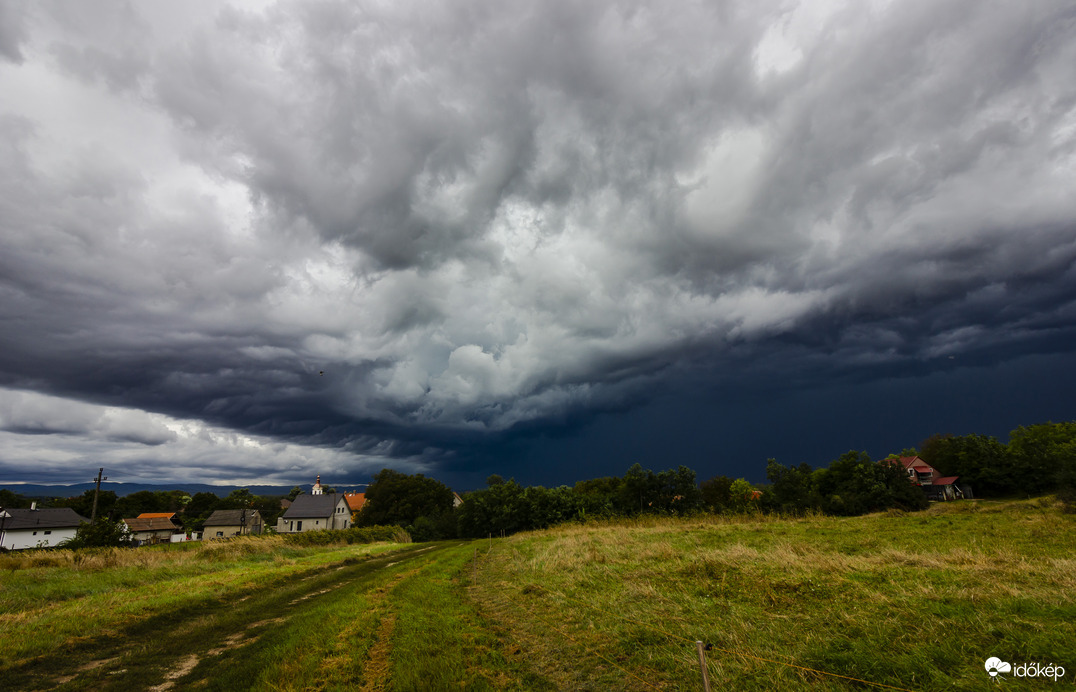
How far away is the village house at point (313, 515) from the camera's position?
342ft

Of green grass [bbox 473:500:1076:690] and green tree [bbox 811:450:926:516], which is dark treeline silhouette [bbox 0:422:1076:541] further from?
green grass [bbox 473:500:1076:690]

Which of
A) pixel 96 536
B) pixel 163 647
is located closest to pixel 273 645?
pixel 163 647

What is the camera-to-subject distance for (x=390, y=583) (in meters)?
23.8

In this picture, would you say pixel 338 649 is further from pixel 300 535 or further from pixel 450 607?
pixel 300 535

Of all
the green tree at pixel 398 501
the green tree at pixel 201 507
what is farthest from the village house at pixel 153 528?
the green tree at pixel 398 501

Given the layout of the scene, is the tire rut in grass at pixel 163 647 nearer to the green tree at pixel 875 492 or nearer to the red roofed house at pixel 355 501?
the green tree at pixel 875 492

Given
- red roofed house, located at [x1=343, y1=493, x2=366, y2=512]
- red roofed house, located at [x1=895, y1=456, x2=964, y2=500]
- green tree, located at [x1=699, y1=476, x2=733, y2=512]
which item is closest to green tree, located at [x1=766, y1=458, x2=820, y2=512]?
green tree, located at [x1=699, y1=476, x2=733, y2=512]

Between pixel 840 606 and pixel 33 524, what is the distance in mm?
128618

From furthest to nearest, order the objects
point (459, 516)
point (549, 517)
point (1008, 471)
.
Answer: point (459, 516)
point (1008, 471)
point (549, 517)

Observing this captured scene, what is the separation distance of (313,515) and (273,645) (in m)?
108

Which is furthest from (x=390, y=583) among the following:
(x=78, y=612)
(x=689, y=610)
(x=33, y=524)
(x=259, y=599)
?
(x=33, y=524)

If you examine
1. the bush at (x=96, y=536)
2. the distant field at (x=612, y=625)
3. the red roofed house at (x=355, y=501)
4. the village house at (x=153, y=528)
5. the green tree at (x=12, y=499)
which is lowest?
the village house at (x=153, y=528)

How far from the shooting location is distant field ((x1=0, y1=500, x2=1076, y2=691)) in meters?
7.82

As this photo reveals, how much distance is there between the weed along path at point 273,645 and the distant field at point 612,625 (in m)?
0.07
